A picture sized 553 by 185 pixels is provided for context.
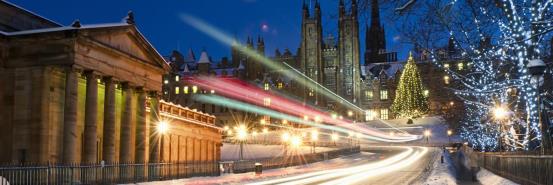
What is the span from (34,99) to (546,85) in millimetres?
26417

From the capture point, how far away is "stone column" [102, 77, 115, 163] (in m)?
37.2

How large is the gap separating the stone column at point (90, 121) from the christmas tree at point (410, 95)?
78.4m

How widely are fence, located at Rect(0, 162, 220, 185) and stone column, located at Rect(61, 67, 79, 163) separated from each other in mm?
1701

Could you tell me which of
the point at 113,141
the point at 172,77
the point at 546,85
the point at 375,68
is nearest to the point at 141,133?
the point at 113,141

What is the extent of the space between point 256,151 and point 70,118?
53.2m

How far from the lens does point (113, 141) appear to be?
37.7 meters

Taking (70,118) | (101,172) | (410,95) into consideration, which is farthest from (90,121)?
(410,95)

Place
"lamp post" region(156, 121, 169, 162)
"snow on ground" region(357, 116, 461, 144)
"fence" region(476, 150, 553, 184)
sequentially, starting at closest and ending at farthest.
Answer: "fence" region(476, 150, 553, 184) → "lamp post" region(156, 121, 169, 162) → "snow on ground" region(357, 116, 461, 144)

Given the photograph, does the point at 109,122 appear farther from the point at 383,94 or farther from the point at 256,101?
the point at 383,94

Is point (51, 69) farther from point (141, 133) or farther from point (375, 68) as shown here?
point (375, 68)

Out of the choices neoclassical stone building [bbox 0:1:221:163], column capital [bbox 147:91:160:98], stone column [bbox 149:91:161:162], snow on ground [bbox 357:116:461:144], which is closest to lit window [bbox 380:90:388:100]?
snow on ground [bbox 357:116:461:144]

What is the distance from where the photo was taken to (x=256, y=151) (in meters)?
85.0

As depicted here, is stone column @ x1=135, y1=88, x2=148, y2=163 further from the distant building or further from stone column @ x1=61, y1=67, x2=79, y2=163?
the distant building

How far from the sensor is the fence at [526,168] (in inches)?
656
